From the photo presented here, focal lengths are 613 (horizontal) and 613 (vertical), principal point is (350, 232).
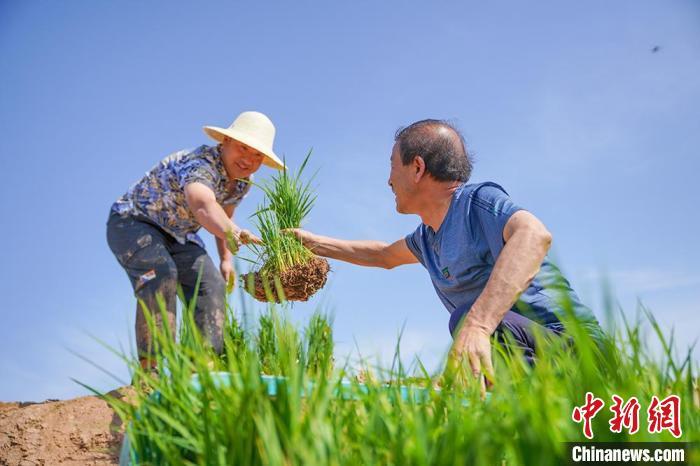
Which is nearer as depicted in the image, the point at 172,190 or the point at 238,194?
the point at 172,190

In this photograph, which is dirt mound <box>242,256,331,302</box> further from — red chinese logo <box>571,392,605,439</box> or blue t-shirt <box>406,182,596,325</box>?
red chinese logo <box>571,392,605,439</box>

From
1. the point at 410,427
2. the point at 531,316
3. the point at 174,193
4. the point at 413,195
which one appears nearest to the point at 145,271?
the point at 174,193

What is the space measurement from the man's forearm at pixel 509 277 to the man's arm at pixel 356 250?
155 cm

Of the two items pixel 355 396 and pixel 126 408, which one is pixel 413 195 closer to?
pixel 355 396

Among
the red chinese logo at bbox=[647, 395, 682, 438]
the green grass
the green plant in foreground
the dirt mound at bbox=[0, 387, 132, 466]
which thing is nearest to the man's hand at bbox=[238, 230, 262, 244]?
the green plant in foreground

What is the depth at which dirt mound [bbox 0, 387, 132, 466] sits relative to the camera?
5441 millimetres

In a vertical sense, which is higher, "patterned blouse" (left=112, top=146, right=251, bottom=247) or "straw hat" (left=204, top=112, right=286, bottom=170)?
"straw hat" (left=204, top=112, right=286, bottom=170)

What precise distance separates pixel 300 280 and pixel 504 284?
1795 mm

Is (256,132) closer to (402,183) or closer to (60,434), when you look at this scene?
(402,183)

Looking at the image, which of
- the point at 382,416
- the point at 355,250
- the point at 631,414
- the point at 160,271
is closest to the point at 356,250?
the point at 355,250

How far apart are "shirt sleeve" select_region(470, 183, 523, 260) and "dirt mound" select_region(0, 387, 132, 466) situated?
12.2 ft

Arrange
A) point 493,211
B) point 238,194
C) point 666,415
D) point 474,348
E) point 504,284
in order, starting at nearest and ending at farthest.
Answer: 1. point 666,415
2. point 474,348
3. point 504,284
4. point 493,211
5. point 238,194

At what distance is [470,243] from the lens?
10.1ft

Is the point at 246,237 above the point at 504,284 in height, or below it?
above
